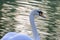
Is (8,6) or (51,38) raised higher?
(8,6)

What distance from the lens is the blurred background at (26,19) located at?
4.94 metres

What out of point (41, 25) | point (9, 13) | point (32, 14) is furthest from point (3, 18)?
point (32, 14)

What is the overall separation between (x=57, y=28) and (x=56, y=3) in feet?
1.72

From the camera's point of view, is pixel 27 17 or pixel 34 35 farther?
pixel 27 17

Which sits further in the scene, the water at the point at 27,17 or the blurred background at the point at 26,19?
the water at the point at 27,17

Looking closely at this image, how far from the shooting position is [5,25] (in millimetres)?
5223

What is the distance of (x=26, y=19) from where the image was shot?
5590 mm

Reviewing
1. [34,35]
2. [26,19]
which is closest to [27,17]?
[26,19]

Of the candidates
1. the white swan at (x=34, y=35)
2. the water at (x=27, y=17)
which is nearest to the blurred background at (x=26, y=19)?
the water at (x=27, y=17)

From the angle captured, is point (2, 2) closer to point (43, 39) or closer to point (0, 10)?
point (0, 10)

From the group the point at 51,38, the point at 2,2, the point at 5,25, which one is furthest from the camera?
the point at 2,2

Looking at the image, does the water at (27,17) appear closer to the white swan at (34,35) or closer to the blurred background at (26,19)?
the blurred background at (26,19)

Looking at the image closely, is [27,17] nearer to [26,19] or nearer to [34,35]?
[26,19]

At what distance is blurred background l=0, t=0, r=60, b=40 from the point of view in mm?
4938
